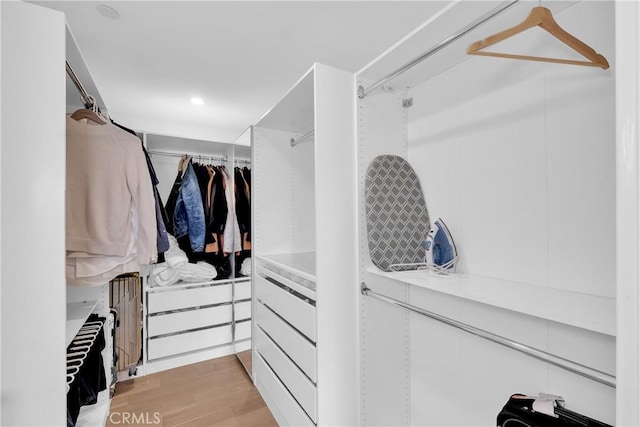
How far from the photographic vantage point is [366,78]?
1.47m

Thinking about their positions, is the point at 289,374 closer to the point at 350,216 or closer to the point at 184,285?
the point at 350,216

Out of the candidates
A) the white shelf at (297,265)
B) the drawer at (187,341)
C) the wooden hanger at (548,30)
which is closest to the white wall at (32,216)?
the white shelf at (297,265)

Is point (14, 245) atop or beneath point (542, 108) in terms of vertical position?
beneath

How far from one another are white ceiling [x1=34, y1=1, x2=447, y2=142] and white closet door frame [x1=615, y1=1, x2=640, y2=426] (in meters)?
1.17

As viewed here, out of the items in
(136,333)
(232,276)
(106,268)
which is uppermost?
(106,268)

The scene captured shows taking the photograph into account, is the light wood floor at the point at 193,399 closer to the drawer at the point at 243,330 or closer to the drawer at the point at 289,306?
the drawer at the point at 243,330

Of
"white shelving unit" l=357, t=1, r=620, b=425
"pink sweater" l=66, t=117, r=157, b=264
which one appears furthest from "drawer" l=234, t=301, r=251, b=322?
"white shelving unit" l=357, t=1, r=620, b=425

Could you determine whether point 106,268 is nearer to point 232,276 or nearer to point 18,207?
point 18,207

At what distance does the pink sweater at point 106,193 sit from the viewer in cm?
139

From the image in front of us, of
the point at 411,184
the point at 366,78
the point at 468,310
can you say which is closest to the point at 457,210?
the point at 411,184

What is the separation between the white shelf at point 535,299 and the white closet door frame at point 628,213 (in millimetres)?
129

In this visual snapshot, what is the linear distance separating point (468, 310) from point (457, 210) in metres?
0.44
